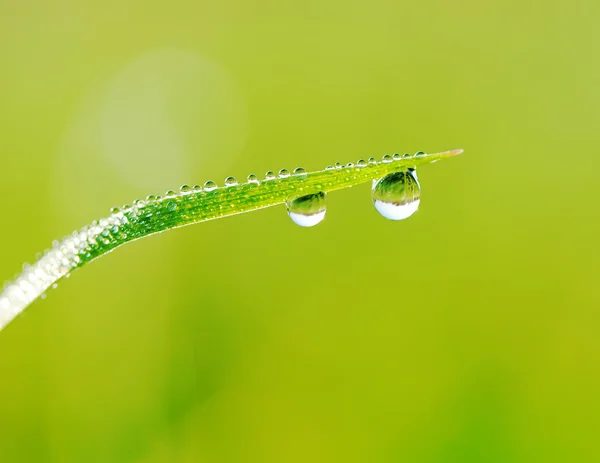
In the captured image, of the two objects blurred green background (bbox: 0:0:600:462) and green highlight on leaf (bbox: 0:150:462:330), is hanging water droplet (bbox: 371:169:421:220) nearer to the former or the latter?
green highlight on leaf (bbox: 0:150:462:330)

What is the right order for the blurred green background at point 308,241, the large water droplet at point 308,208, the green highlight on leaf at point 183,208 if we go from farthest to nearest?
1. the blurred green background at point 308,241
2. the large water droplet at point 308,208
3. the green highlight on leaf at point 183,208

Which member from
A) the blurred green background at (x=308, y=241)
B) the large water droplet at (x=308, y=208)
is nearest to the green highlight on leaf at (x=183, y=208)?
the large water droplet at (x=308, y=208)

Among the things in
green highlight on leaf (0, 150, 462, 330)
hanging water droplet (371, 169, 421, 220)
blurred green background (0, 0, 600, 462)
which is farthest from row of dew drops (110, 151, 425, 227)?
blurred green background (0, 0, 600, 462)

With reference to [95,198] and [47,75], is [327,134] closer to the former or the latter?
[95,198]

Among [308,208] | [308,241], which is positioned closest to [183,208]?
[308,208]

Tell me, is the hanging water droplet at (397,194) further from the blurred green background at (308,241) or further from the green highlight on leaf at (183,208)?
the blurred green background at (308,241)

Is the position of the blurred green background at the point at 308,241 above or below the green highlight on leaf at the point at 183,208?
above

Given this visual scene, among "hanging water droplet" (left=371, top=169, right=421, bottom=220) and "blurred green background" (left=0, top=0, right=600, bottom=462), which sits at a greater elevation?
"blurred green background" (left=0, top=0, right=600, bottom=462)
